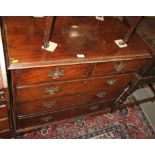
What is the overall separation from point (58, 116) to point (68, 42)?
813 millimetres

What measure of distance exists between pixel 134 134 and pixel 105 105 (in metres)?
0.51

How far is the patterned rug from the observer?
1861 millimetres

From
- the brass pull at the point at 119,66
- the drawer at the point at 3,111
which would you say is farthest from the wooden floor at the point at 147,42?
the drawer at the point at 3,111

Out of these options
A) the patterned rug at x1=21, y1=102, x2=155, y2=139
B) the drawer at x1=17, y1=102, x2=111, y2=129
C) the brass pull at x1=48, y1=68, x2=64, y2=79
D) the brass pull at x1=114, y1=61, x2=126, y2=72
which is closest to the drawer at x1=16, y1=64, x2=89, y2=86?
the brass pull at x1=48, y1=68, x2=64, y2=79

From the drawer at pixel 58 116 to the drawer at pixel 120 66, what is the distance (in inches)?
20.2

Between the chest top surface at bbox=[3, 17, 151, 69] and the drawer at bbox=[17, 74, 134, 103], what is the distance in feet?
0.79

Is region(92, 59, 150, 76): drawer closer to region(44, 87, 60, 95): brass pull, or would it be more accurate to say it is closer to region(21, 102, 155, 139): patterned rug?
region(44, 87, 60, 95): brass pull

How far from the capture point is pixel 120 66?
142 cm

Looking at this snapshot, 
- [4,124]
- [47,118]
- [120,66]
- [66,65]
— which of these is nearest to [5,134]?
[4,124]

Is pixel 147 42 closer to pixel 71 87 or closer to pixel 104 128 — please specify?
pixel 71 87

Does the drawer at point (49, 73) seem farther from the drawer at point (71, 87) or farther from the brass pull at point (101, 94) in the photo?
the brass pull at point (101, 94)
